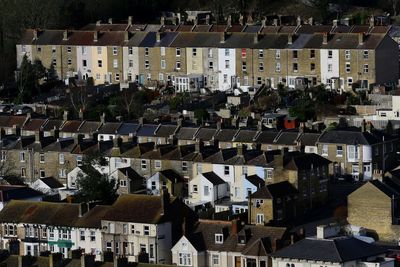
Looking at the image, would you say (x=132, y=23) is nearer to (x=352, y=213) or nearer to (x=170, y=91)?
(x=170, y=91)

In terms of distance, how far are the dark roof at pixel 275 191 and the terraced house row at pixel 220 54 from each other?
21.5 meters

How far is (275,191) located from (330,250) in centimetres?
1015

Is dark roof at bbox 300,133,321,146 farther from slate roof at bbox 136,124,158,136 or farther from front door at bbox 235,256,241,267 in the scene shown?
front door at bbox 235,256,241,267

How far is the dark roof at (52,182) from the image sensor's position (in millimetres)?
77312

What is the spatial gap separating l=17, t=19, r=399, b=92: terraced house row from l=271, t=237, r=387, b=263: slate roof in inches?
1238

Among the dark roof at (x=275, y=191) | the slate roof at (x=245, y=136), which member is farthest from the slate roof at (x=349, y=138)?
the dark roof at (x=275, y=191)

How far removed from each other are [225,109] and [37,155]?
10353mm

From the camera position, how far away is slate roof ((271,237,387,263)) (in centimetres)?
5881

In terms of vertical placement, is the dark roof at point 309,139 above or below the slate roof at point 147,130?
below

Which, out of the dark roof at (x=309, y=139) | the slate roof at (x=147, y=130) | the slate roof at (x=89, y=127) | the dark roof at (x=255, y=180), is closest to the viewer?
the dark roof at (x=255, y=180)

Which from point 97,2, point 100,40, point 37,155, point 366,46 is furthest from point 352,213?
point 97,2

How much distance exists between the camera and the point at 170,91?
313ft

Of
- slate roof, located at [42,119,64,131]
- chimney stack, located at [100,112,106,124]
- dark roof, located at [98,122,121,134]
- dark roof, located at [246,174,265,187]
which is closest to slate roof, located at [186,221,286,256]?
dark roof, located at [246,174,265,187]

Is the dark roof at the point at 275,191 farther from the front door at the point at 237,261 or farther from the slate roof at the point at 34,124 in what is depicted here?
the slate roof at the point at 34,124
